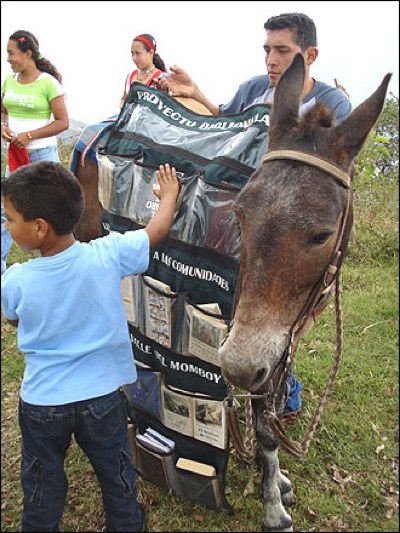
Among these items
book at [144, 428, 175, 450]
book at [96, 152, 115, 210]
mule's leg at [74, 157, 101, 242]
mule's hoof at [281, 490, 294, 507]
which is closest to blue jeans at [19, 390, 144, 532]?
book at [144, 428, 175, 450]

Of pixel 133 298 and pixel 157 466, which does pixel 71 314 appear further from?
pixel 157 466

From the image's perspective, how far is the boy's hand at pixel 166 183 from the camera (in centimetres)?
259

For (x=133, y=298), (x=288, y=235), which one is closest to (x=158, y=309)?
(x=133, y=298)

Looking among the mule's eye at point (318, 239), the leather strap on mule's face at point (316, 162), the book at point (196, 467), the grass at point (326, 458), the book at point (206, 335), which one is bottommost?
the grass at point (326, 458)

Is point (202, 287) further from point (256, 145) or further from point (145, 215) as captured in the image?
point (256, 145)

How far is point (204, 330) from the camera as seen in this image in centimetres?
255

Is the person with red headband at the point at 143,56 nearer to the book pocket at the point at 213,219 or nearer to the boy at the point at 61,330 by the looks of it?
the book pocket at the point at 213,219

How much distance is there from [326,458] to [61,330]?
7.59ft

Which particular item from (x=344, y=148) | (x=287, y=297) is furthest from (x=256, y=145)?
(x=287, y=297)

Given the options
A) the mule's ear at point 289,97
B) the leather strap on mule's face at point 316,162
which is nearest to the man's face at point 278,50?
the mule's ear at point 289,97

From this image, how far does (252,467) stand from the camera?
3.01 meters

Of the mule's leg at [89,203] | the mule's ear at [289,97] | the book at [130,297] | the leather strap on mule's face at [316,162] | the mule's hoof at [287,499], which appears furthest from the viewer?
the mule's leg at [89,203]

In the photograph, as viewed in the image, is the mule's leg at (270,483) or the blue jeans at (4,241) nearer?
the blue jeans at (4,241)

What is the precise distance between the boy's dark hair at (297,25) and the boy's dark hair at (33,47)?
272cm
